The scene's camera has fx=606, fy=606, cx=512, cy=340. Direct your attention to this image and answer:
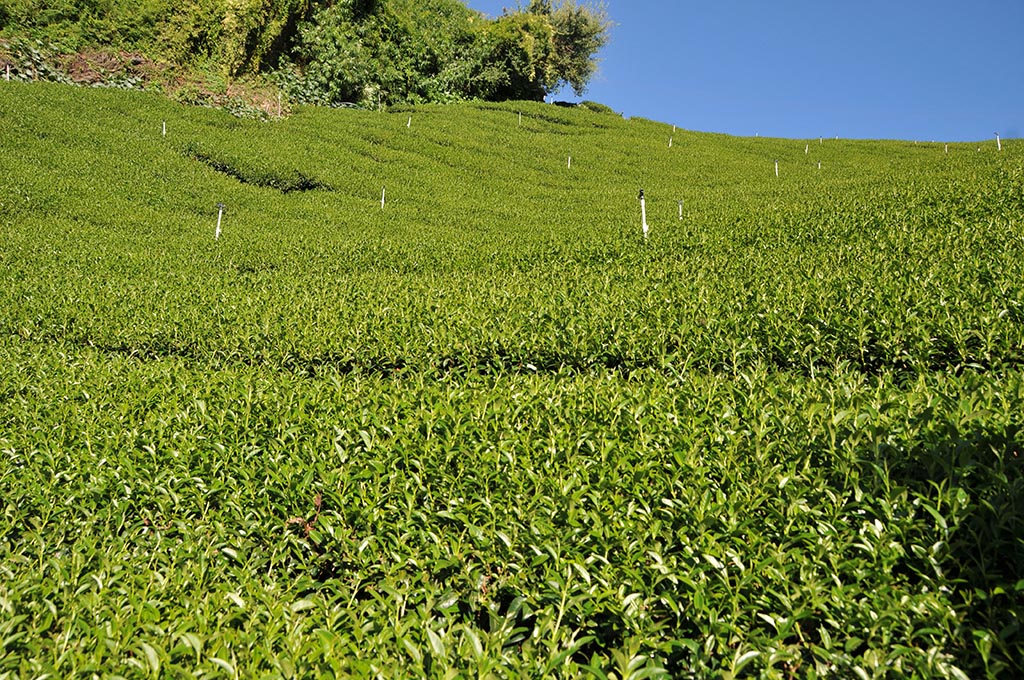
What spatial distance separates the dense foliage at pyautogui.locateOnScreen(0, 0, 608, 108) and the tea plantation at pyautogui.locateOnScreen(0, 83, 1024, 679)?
122 ft

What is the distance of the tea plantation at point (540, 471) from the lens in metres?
2.59

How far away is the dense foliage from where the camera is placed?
1537 inches

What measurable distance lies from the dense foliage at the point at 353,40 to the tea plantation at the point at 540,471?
37.2 m

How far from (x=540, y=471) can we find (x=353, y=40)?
51.6 metres

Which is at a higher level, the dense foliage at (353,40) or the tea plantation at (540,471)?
the dense foliage at (353,40)

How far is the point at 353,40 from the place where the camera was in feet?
156

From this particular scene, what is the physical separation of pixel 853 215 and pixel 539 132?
34.0 metres

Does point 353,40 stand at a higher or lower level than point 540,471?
higher

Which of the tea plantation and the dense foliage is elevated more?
the dense foliage

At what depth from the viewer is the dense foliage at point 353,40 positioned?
39031mm

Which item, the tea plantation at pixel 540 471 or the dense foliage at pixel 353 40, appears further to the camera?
the dense foliage at pixel 353 40

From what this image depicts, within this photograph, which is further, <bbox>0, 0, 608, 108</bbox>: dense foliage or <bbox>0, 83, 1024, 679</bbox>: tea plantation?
<bbox>0, 0, 608, 108</bbox>: dense foliage

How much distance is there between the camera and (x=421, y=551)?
11.1ft

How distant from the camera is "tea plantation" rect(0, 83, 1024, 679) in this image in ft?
8.50
